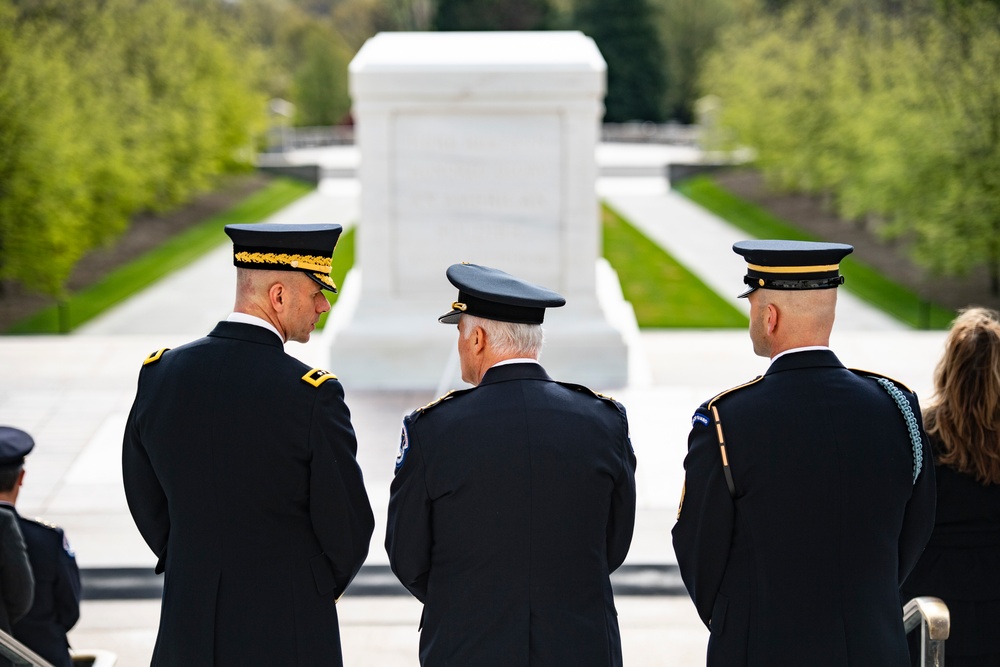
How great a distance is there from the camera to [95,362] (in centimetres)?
954

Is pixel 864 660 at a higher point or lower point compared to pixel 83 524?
higher

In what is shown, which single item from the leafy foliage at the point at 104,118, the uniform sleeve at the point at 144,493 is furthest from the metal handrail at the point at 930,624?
the leafy foliage at the point at 104,118

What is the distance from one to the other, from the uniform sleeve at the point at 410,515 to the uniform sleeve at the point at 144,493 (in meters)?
0.69

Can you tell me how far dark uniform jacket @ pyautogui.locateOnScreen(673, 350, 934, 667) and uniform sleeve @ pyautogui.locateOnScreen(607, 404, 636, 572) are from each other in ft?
0.45

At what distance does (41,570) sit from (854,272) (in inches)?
630

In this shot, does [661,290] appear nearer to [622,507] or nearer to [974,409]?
[974,409]

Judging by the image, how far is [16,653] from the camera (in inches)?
130

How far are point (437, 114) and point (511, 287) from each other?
577 centimetres

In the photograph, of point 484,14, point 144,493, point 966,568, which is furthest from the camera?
point 484,14

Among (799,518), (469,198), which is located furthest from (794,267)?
(469,198)

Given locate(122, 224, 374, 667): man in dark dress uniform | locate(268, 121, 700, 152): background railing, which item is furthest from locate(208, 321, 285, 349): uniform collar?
locate(268, 121, 700, 152): background railing

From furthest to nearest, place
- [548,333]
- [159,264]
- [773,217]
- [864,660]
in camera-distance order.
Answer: [773,217]
[159,264]
[548,333]
[864,660]

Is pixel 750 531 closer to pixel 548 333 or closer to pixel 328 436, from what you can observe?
pixel 328 436

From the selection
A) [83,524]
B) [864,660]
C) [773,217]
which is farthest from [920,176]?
[864,660]
